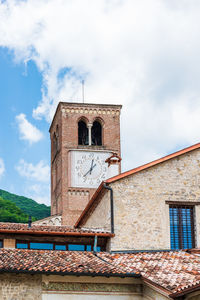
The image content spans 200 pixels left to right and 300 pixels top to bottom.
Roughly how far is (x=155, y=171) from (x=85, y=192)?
27.5m

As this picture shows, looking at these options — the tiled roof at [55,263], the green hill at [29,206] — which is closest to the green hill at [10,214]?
the green hill at [29,206]

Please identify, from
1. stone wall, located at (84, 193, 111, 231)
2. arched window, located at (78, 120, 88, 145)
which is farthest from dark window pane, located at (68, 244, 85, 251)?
arched window, located at (78, 120, 88, 145)

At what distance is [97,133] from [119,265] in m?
35.0

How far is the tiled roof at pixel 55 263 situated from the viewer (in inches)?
653

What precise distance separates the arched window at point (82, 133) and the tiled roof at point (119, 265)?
32323mm

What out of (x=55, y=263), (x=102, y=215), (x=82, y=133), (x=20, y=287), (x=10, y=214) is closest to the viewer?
(x=20, y=287)

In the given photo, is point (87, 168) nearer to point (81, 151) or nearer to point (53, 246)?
point (81, 151)

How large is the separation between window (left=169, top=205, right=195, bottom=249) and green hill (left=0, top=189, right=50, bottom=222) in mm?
48915

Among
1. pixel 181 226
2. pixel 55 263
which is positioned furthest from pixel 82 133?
pixel 55 263

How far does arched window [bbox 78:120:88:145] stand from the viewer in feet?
171

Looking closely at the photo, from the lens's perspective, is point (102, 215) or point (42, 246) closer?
point (42, 246)

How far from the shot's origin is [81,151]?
164 feet

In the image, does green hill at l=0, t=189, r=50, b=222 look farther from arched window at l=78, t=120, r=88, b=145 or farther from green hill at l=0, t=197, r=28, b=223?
arched window at l=78, t=120, r=88, b=145

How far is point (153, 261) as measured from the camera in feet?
61.3
